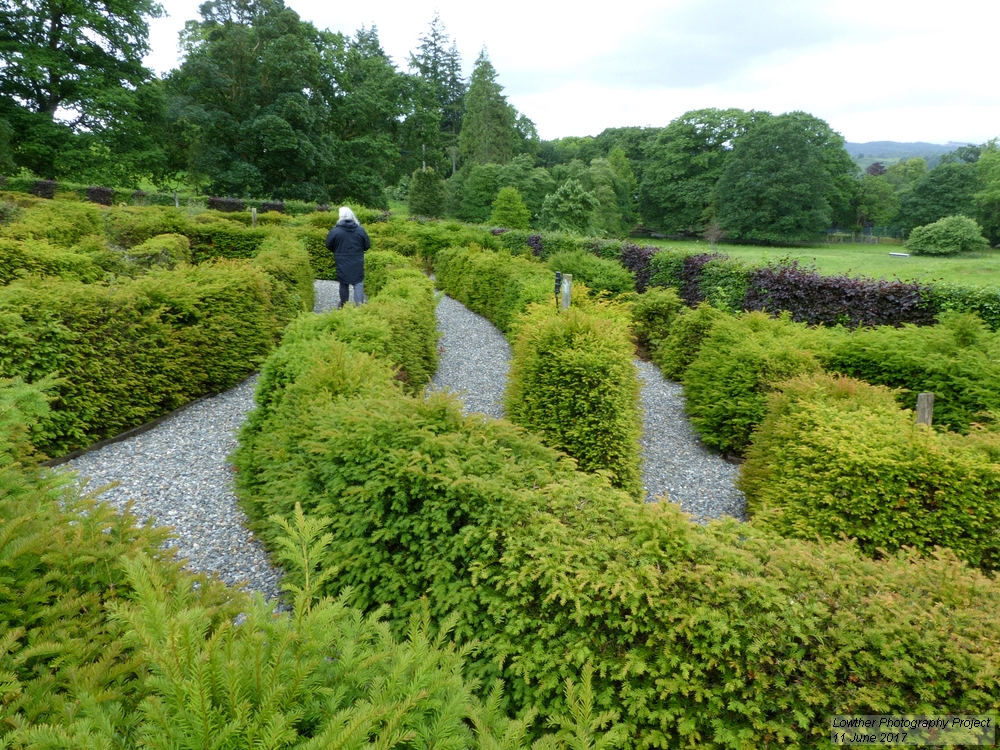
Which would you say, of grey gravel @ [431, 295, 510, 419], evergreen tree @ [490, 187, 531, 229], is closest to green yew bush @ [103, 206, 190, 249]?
grey gravel @ [431, 295, 510, 419]

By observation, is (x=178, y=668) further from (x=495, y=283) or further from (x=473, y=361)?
(x=495, y=283)

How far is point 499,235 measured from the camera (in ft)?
70.6

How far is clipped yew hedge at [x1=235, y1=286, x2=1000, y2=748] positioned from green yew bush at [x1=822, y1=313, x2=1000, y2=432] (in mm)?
4045

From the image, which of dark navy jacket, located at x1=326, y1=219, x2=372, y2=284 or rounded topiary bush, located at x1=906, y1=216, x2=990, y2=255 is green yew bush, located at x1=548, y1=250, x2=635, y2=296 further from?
rounded topiary bush, located at x1=906, y1=216, x2=990, y2=255

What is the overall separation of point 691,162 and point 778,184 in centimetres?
989

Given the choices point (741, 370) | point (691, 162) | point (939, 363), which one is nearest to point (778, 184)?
point (691, 162)

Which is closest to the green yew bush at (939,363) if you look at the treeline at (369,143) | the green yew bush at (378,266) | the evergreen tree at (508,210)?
the green yew bush at (378,266)

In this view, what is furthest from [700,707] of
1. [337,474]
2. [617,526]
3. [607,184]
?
[607,184]

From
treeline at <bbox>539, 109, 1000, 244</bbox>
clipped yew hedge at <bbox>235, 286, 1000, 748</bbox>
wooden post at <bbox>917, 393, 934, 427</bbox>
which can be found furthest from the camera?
treeline at <bbox>539, 109, 1000, 244</bbox>

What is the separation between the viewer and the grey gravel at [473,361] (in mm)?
7899

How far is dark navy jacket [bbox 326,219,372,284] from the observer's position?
30.6 ft

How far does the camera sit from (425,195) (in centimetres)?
3550

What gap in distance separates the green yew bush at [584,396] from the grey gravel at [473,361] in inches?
36.5

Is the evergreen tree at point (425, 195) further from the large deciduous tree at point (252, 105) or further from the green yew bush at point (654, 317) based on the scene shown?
the green yew bush at point (654, 317)
